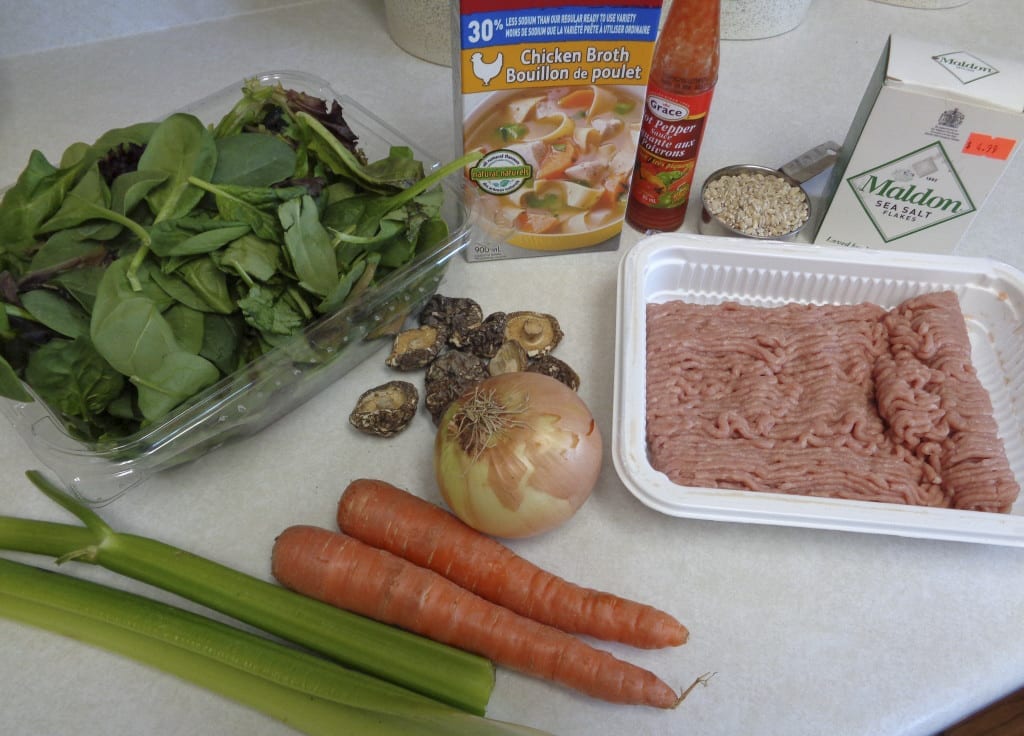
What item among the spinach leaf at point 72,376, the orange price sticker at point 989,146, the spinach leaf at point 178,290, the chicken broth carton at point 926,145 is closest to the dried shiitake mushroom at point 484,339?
the spinach leaf at point 178,290

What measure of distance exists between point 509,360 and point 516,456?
0.77ft

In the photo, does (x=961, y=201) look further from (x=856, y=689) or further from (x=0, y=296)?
(x=0, y=296)

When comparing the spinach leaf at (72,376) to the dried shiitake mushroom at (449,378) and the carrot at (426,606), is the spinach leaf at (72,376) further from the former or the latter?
the dried shiitake mushroom at (449,378)

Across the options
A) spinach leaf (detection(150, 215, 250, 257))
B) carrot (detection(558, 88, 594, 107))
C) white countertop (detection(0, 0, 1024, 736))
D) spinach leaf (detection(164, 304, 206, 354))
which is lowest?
white countertop (detection(0, 0, 1024, 736))

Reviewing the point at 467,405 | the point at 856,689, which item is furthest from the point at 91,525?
the point at 856,689

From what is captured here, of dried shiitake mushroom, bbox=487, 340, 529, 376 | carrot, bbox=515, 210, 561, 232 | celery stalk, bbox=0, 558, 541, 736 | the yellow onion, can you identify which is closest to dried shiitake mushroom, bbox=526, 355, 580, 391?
dried shiitake mushroom, bbox=487, 340, 529, 376

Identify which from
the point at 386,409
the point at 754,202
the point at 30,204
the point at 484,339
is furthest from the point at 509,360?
the point at 30,204

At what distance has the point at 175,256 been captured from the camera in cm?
85

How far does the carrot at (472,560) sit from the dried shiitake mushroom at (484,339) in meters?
0.24

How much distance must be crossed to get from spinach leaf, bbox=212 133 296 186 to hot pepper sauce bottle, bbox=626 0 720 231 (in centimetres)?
51

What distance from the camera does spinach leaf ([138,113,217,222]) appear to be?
87 cm

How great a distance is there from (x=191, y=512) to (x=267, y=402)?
18 cm

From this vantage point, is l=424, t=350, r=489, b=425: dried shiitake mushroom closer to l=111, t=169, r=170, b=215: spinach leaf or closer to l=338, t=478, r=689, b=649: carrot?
l=338, t=478, r=689, b=649: carrot

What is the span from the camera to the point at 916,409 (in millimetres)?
948
